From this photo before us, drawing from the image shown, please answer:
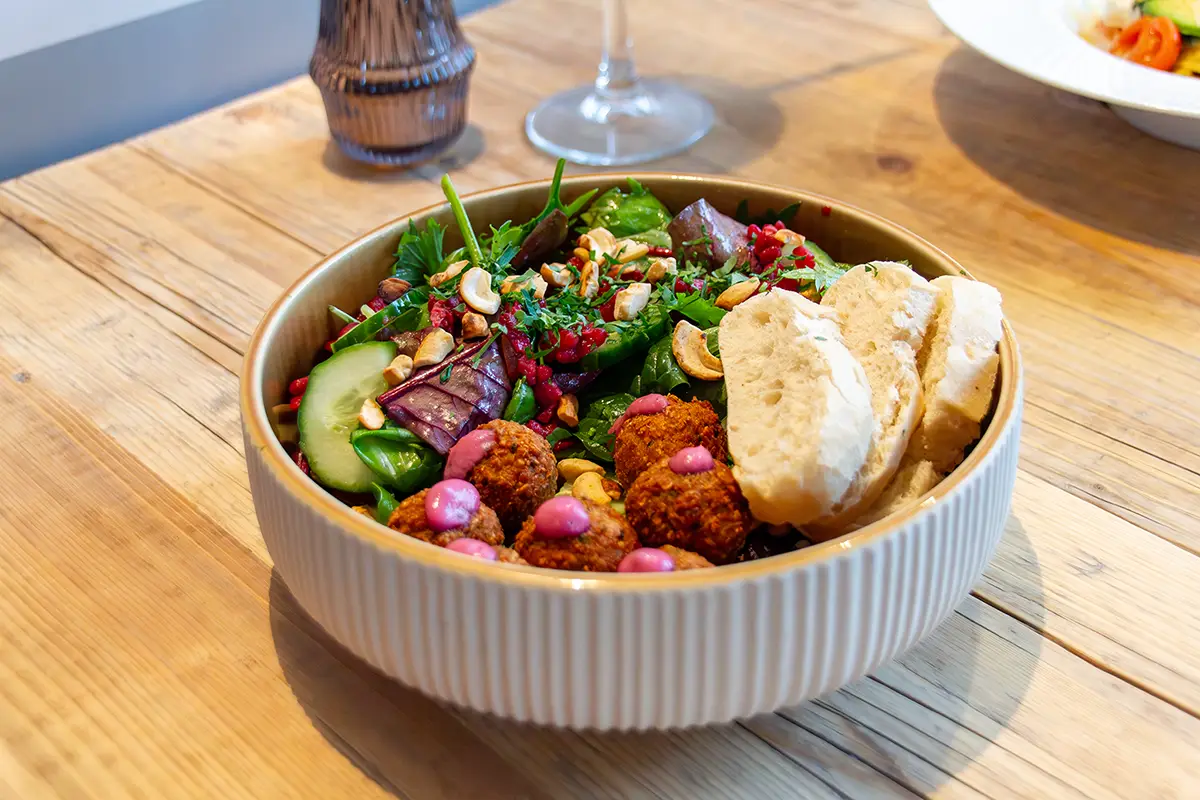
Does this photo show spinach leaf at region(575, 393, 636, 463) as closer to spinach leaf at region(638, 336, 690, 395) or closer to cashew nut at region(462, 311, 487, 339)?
spinach leaf at region(638, 336, 690, 395)

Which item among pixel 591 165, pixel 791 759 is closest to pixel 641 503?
pixel 791 759

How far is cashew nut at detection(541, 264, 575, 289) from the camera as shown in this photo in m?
1.07

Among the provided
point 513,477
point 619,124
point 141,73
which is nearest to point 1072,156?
point 619,124

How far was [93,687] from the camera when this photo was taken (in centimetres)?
90

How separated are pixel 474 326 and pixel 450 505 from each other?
0.27 meters

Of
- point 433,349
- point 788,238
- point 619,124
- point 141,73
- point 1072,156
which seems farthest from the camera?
point 141,73

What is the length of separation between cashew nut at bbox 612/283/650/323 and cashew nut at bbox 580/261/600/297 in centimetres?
3

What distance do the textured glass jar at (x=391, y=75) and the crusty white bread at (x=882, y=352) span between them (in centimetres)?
96

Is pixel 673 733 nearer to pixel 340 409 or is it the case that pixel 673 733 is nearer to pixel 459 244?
pixel 340 409

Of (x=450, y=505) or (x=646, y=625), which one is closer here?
(x=646, y=625)

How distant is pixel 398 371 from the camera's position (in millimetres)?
971

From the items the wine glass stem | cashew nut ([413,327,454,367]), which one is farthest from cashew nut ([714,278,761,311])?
the wine glass stem

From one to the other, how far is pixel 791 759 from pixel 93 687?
577mm

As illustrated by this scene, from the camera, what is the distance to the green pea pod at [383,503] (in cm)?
87
